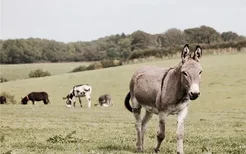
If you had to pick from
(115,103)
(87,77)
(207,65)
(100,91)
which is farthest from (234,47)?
(115,103)

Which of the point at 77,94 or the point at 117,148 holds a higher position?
the point at 117,148

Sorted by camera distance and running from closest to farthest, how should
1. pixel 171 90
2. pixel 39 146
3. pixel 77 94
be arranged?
pixel 171 90 → pixel 39 146 → pixel 77 94

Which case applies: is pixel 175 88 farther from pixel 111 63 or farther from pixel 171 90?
pixel 111 63

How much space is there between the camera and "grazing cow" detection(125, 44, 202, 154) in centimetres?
1148

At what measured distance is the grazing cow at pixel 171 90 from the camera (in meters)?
11.5

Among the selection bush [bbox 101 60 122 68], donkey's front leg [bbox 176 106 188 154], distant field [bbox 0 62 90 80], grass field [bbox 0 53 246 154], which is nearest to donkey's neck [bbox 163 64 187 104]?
donkey's front leg [bbox 176 106 188 154]

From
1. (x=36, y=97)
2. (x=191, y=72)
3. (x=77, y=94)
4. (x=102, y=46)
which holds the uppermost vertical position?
(x=191, y=72)

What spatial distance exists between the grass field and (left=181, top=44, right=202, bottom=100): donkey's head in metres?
2.24

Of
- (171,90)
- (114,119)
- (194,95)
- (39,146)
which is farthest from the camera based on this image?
(114,119)

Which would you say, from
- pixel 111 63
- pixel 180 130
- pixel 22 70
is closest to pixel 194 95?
pixel 180 130

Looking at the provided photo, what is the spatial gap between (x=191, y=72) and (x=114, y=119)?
17641 millimetres

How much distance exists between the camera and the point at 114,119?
94.1 feet

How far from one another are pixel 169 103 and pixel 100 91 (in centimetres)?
5621

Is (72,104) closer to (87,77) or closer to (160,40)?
(87,77)
